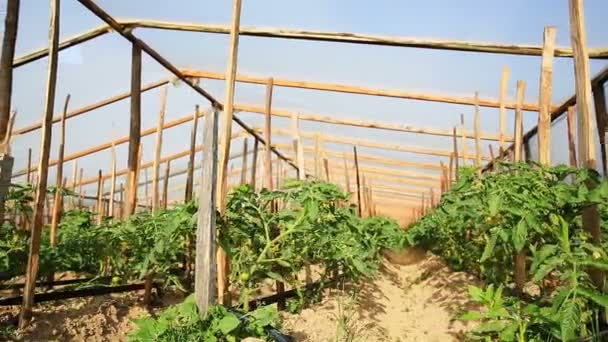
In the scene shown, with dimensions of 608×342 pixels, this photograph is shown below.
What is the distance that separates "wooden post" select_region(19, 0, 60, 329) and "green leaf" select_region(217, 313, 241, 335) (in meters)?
1.42

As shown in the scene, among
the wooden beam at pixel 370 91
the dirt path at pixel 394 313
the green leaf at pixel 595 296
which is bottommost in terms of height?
the dirt path at pixel 394 313

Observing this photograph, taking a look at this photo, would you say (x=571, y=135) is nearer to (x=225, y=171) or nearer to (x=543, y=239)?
(x=543, y=239)

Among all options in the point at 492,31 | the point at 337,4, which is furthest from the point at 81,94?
the point at 492,31

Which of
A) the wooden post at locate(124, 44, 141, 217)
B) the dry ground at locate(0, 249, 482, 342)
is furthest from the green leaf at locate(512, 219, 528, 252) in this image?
the wooden post at locate(124, 44, 141, 217)

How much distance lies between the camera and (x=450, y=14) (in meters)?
5.30

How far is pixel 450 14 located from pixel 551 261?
12.7 feet

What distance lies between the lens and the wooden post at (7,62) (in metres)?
2.72

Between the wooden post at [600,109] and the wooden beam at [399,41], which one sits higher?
the wooden beam at [399,41]

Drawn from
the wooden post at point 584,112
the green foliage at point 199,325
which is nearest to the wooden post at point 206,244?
the green foliage at point 199,325

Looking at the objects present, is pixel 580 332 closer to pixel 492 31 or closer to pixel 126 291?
pixel 126 291

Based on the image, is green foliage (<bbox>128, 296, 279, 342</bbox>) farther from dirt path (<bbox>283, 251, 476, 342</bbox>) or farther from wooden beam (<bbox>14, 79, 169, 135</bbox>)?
wooden beam (<bbox>14, 79, 169, 135</bbox>)

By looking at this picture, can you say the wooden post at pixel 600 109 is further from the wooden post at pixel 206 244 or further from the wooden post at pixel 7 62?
the wooden post at pixel 7 62

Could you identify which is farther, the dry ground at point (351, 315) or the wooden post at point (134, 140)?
the wooden post at point (134, 140)

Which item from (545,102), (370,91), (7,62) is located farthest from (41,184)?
(370,91)
